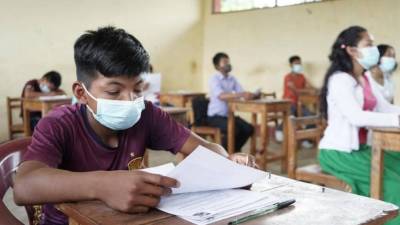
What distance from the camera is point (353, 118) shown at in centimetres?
236

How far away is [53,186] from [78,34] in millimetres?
5758

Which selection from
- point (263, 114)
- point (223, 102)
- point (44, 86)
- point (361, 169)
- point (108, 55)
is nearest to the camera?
point (108, 55)

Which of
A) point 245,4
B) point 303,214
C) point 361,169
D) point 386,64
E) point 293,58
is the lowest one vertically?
point 361,169

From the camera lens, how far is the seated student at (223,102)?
15.7ft

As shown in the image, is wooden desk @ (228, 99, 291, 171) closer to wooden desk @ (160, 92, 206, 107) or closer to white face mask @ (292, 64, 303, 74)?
wooden desk @ (160, 92, 206, 107)

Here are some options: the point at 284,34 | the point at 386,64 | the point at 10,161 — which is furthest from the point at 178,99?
the point at 10,161

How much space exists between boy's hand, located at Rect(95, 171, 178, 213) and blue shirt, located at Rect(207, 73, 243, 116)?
404cm

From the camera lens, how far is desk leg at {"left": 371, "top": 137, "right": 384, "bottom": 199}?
2.18 metres

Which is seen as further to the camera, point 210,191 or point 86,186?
point 210,191

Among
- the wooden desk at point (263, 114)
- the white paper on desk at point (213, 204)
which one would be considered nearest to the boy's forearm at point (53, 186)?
the white paper on desk at point (213, 204)

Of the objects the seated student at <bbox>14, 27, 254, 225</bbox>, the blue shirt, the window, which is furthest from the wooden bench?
the seated student at <bbox>14, 27, 254, 225</bbox>

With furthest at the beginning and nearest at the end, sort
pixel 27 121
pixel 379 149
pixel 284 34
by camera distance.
Result: pixel 284 34 → pixel 27 121 → pixel 379 149

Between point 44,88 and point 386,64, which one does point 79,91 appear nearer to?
point 386,64

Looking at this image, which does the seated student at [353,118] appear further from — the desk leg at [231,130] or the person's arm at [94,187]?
the desk leg at [231,130]
